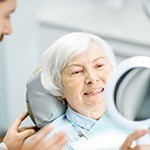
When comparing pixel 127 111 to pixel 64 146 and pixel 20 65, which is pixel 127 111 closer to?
pixel 64 146

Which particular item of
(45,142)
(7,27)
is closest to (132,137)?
(45,142)

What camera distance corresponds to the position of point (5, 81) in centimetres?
121

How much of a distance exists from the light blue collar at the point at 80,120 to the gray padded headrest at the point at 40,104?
0.02 meters

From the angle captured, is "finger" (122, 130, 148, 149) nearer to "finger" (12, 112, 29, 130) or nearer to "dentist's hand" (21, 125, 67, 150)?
"dentist's hand" (21, 125, 67, 150)

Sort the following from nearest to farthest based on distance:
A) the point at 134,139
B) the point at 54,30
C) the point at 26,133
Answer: the point at 134,139 < the point at 26,133 < the point at 54,30

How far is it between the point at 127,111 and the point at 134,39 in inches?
27.7

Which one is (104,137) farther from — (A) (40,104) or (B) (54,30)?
(B) (54,30)

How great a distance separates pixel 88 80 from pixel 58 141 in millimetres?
86

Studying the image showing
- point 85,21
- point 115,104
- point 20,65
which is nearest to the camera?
point 115,104

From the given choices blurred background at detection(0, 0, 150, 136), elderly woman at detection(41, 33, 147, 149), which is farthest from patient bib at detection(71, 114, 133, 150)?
blurred background at detection(0, 0, 150, 136)

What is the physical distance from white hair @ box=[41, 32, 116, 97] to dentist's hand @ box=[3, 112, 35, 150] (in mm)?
64

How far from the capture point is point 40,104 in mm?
680

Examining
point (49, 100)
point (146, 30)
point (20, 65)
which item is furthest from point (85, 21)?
point (49, 100)

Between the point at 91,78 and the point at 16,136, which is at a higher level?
the point at 91,78
